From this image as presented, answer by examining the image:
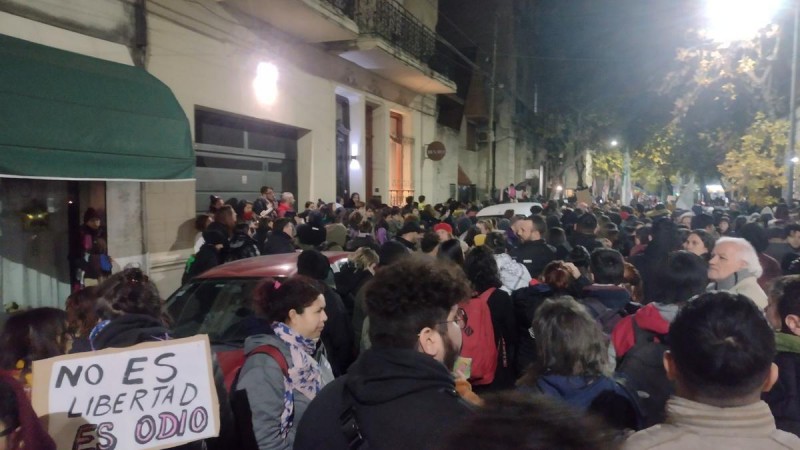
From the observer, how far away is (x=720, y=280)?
463 centimetres

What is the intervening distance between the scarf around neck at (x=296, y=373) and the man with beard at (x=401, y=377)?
80 cm

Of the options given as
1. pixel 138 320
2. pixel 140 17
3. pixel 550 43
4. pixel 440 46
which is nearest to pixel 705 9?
pixel 440 46

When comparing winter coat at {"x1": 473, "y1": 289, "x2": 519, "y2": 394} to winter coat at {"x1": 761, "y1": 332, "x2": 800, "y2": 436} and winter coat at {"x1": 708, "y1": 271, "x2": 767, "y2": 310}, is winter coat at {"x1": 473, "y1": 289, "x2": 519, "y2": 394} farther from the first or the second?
winter coat at {"x1": 761, "y1": 332, "x2": 800, "y2": 436}

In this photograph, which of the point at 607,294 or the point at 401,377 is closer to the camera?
the point at 401,377

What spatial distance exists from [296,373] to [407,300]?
3.44 ft

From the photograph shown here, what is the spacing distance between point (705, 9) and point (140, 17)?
20623mm

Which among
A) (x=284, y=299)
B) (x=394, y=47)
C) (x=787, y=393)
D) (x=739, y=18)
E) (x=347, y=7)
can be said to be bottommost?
(x=787, y=393)

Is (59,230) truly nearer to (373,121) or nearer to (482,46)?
(373,121)

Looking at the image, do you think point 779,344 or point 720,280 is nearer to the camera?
point 779,344

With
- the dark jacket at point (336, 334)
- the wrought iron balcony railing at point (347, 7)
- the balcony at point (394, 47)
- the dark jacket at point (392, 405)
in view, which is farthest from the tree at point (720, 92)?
the dark jacket at point (392, 405)

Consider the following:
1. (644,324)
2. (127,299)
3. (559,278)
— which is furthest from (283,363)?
(559,278)

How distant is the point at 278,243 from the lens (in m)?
7.91

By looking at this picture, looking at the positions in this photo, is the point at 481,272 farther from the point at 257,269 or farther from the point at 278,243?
the point at 278,243

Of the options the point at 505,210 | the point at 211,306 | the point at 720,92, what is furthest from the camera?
the point at 720,92
